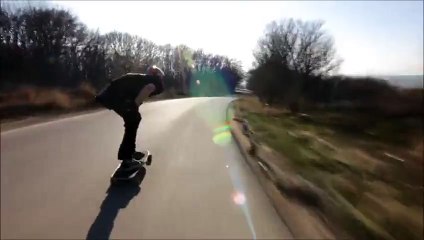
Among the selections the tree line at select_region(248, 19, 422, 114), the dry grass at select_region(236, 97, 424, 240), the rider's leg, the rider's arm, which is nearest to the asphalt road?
the rider's leg

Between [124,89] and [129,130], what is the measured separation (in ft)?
2.72

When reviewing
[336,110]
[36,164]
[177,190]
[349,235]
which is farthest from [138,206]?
[336,110]

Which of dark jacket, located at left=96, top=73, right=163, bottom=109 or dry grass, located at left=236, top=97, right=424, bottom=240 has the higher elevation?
dark jacket, located at left=96, top=73, right=163, bottom=109

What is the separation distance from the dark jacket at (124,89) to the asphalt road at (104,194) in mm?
439

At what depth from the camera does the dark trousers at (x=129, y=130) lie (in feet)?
21.6

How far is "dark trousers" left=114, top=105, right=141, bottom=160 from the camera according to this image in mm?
6578

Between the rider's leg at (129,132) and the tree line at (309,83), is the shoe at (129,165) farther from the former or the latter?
the tree line at (309,83)

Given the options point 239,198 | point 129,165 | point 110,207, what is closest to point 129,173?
point 129,165

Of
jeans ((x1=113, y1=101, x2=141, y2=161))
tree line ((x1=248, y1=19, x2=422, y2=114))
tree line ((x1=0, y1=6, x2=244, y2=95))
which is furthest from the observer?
tree line ((x1=248, y1=19, x2=422, y2=114))

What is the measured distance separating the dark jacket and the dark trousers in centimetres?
15

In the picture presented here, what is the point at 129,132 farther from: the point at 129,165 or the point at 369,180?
the point at 369,180

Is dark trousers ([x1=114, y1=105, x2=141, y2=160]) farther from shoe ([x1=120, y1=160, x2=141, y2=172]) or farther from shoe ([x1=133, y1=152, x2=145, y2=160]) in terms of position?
shoe ([x1=133, y1=152, x2=145, y2=160])

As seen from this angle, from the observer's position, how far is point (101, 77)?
608 cm

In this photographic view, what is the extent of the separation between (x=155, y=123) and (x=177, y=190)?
5.39 metres
